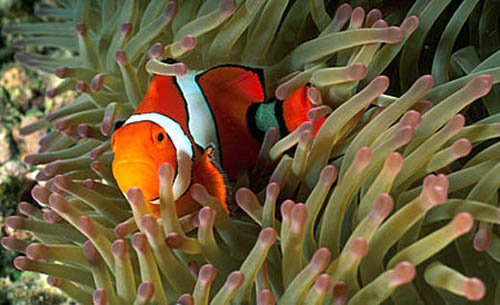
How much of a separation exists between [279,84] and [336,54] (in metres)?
0.15

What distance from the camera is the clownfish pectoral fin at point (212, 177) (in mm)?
1011

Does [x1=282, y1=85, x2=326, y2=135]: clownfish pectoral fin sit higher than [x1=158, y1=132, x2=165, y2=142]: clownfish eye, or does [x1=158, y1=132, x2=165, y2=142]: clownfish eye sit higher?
[x1=158, y1=132, x2=165, y2=142]: clownfish eye

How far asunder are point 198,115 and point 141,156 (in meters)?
0.18

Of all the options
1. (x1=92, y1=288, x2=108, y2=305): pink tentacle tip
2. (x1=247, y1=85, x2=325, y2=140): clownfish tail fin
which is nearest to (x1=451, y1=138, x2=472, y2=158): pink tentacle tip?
(x1=247, y1=85, x2=325, y2=140): clownfish tail fin

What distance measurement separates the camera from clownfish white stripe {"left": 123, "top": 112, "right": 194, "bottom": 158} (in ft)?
3.32

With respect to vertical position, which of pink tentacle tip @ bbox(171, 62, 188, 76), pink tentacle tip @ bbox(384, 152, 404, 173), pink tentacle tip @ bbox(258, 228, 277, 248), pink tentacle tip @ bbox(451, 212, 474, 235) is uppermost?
pink tentacle tip @ bbox(171, 62, 188, 76)

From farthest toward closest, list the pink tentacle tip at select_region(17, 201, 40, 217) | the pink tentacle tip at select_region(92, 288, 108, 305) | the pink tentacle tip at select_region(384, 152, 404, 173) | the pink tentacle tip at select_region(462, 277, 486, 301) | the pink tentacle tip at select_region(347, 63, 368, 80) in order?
the pink tentacle tip at select_region(17, 201, 40, 217) → the pink tentacle tip at select_region(347, 63, 368, 80) → the pink tentacle tip at select_region(92, 288, 108, 305) → the pink tentacle tip at select_region(384, 152, 404, 173) → the pink tentacle tip at select_region(462, 277, 486, 301)

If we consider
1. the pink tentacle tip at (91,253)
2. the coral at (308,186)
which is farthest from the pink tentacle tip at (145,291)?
the pink tentacle tip at (91,253)

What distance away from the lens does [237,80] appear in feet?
3.85

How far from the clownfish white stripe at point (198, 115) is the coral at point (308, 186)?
0.20 ft

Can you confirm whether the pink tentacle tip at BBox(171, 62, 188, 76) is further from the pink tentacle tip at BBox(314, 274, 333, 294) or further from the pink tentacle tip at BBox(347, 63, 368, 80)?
the pink tentacle tip at BBox(314, 274, 333, 294)

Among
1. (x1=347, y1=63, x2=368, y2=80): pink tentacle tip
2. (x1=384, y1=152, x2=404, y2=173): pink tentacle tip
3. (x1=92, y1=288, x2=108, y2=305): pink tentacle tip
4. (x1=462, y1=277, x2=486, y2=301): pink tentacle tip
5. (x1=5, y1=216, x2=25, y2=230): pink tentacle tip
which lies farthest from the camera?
(x1=5, y1=216, x2=25, y2=230): pink tentacle tip

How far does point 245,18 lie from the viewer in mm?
1198

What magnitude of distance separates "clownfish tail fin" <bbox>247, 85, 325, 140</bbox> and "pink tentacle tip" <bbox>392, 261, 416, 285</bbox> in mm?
462
